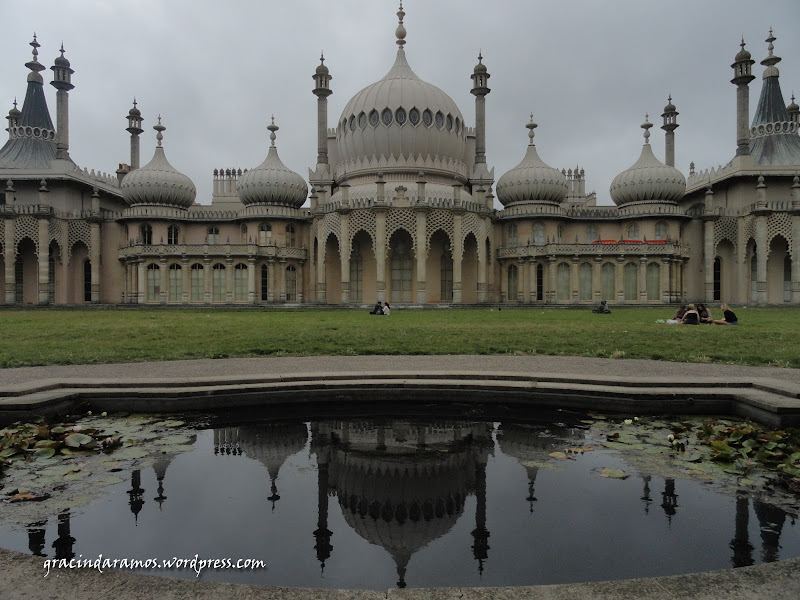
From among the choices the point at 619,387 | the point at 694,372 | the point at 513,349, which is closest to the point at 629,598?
the point at 619,387

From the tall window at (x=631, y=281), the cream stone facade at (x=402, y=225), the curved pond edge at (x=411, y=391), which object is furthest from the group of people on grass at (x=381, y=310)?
the tall window at (x=631, y=281)

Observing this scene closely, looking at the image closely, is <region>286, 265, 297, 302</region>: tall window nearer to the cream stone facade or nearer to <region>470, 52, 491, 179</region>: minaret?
the cream stone facade

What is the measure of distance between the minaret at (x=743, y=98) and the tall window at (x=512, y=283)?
18.2 metres

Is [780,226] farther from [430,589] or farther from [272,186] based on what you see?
[430,589]

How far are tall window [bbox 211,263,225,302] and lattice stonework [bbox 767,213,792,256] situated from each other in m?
38.0

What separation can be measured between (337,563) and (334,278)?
127 feet

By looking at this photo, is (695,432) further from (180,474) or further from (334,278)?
(334,278)

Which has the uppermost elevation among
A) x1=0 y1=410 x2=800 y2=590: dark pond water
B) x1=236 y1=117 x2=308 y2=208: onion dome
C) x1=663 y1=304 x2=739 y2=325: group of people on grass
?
x1=236 y1=117 x2=308 y2=208: onion dome

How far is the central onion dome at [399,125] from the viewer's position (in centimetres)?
4244

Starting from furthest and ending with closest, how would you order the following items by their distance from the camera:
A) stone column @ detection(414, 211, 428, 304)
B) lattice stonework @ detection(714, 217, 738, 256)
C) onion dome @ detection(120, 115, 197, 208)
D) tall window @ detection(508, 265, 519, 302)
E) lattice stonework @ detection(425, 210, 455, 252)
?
onion dome @ detection(120, 115, 197, 208) < tall window @ detection(508, 265, 519, 302) < lattice stonework @ detection(714, 217, 738, 256) < lattice stonework @ detection(425, 210, 455, 252) < stone column @ detection(414, 211, 428, 304)

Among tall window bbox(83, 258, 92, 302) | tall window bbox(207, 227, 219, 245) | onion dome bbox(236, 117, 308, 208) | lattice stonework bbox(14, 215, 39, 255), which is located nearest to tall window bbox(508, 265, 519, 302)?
onion dome bbox(236, 117, 308, 208)

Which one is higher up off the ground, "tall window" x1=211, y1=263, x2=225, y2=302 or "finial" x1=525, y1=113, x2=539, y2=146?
"finial" x1=525, y1=113, x2=539, y2=146

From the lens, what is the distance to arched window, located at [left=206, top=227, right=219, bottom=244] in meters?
45.3

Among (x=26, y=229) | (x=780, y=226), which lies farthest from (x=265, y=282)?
(x=780, y=226)
